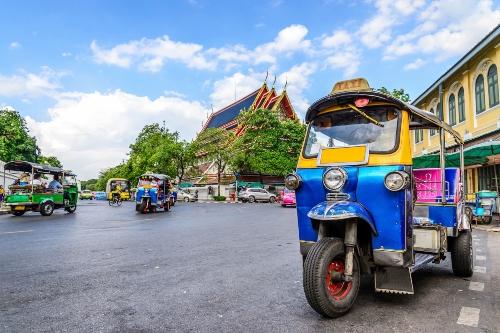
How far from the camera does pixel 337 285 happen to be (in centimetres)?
356

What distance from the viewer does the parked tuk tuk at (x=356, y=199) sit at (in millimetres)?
3438

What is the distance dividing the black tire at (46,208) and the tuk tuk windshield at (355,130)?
597 inches

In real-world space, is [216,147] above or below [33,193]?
above

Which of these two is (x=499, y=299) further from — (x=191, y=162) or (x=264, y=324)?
(x=191, y=162)

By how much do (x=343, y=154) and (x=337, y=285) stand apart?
1355 mm

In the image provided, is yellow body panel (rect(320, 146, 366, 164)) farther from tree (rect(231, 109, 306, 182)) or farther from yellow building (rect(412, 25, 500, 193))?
tree (rect(231, 109, 306, 182))

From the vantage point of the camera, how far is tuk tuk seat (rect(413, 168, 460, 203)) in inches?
217

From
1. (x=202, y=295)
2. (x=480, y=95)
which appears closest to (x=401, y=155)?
(x=202, y=295)

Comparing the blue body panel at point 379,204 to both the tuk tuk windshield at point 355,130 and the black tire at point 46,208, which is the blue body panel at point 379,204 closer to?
the tuk tuk windshield at point 355,130

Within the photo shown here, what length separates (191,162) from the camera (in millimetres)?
43438

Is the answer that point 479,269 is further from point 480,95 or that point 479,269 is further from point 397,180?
point 480,95

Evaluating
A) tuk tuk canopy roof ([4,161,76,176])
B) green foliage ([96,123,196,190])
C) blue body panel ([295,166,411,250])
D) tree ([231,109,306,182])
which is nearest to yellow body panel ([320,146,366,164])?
blue body panel ([295,166,411,250])

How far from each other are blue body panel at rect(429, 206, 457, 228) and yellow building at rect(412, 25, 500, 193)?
11878mm

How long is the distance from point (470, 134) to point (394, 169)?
16.9 m
